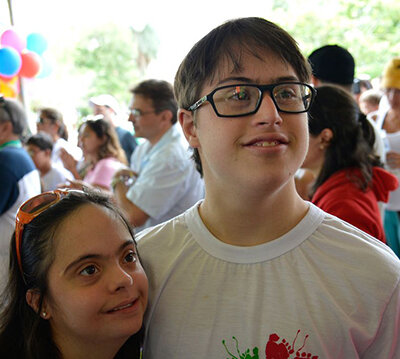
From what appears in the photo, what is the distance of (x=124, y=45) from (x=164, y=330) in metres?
13.4

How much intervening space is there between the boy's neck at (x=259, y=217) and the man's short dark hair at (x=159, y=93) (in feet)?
6.55

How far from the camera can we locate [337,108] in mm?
2135

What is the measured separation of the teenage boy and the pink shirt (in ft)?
8.50

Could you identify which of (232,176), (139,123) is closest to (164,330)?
(232,176)

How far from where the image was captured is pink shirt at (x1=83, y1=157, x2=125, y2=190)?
373 centimetres

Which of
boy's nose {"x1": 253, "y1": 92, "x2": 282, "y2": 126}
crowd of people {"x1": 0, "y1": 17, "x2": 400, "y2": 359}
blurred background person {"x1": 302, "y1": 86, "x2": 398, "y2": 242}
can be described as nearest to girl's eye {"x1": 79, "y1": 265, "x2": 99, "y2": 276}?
crowd of people {"x1": 0, "y1": 17, "x2": 400, "y2": 359}

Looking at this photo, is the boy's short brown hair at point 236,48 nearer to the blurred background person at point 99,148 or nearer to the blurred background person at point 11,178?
the blurred background person at point 11,178

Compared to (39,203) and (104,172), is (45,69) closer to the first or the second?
(104,172)

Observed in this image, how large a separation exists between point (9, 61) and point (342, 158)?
14.8 ft

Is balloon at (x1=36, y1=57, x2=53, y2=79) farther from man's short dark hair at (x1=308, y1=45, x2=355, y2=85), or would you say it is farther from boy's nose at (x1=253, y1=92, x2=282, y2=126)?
boy's nose at (x1=253, y1=92, x2=282, y2=126)

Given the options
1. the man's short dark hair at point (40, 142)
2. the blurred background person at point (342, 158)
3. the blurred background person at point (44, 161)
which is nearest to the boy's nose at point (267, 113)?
the blurred background person at point (342, 158)

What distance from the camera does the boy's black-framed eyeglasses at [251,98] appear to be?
1.08 meters

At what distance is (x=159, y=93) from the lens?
10.3ft

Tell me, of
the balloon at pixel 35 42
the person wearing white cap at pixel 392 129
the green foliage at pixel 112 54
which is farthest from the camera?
the green foliage at pixel 112 54
